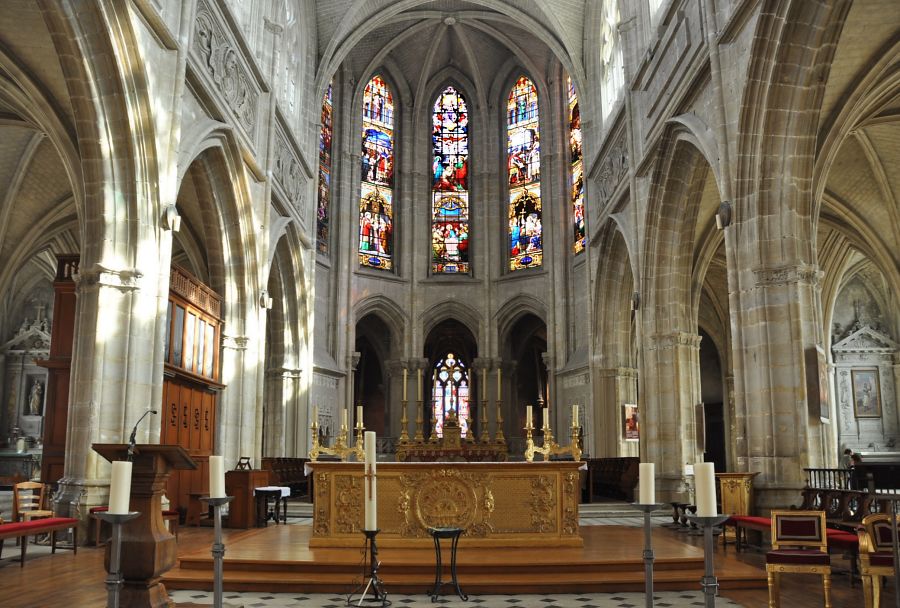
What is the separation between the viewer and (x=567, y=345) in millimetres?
26297

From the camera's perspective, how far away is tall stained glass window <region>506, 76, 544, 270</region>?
28.3 m

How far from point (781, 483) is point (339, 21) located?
60.0 ft

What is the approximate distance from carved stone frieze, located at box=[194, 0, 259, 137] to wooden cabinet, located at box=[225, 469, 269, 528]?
6.79 metres

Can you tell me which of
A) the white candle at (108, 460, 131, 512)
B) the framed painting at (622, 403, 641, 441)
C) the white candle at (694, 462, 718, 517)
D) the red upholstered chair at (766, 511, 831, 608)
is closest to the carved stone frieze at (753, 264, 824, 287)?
the red upholstered chair at (766, 511, 831, 608)

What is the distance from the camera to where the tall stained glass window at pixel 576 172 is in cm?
2614

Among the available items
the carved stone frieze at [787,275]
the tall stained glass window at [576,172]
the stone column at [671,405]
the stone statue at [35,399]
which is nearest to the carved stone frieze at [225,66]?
the carved stone frieze at [787,275]

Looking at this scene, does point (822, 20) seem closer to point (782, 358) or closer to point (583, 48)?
point (782, 358)

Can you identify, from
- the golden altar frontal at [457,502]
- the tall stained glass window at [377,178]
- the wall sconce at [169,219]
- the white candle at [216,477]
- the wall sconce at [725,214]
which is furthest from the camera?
the tall stained glass window at [377,178]

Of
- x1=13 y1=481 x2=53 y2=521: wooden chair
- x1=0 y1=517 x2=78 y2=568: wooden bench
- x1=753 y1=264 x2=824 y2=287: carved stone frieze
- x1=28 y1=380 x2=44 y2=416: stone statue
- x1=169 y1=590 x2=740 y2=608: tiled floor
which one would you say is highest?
x1=753 y1=264 x2=824 y2=287: carved stone frieze

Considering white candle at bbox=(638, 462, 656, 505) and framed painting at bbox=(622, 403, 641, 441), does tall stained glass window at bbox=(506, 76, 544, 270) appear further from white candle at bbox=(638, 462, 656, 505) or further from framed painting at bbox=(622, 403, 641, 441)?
white candle at bbox=(638, 462, 656, 505)

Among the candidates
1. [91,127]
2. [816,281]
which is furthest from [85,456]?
[816,281]

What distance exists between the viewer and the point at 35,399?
2505 cm

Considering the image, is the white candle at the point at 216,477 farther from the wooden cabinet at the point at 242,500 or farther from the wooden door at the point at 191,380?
the wooden door at the point at 191,380

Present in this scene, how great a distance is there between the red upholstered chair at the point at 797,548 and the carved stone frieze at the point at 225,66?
1115cm
